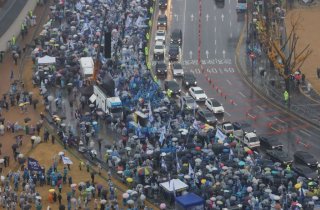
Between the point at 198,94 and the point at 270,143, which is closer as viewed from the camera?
the point at 270,143

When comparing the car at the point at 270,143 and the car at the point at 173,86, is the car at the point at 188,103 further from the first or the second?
the car at the point at 270,143

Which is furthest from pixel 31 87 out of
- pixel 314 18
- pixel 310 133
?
pixel 314 18

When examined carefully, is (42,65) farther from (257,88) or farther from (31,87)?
(257,88)

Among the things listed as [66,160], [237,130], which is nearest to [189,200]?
[66,160]

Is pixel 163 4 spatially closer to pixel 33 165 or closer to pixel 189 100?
pixel 189 100

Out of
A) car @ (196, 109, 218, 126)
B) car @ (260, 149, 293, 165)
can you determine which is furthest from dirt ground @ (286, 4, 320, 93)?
car @ (260, 149, 293, 165)

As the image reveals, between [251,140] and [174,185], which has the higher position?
[251,140]

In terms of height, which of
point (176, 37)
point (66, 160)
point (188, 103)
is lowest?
point (66, 160)
